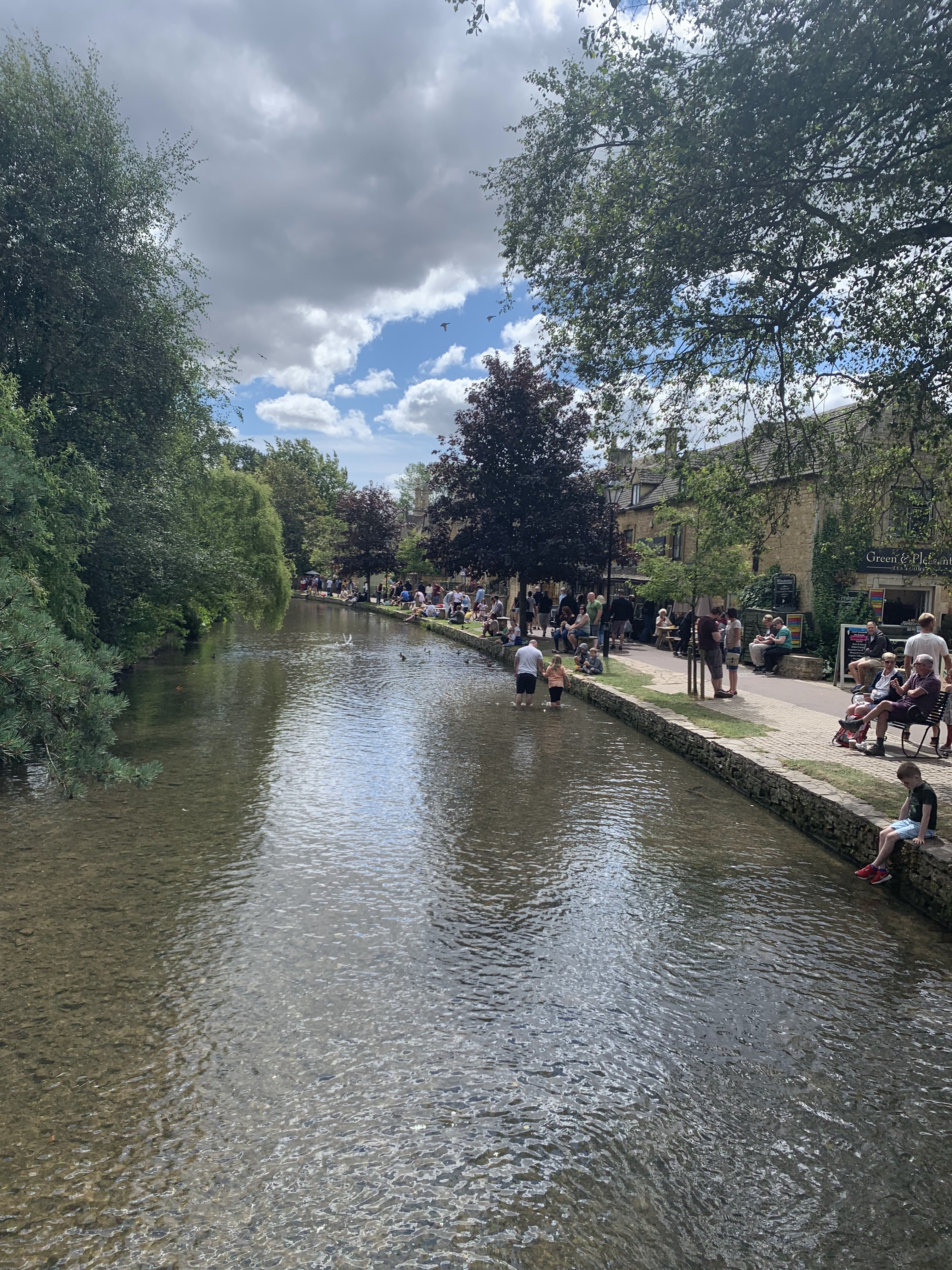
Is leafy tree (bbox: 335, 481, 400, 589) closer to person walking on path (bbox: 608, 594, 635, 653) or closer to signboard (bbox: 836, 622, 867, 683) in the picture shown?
person walking on path (bbox: 608, 594, 635, 653)

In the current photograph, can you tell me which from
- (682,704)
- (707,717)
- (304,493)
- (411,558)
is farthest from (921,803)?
(304,493)

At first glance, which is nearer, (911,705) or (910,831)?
(910,831)

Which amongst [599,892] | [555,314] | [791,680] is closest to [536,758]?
[599,892]

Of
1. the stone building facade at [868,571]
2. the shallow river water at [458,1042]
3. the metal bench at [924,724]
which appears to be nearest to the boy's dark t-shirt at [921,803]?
the shallow river water at [458,1042]

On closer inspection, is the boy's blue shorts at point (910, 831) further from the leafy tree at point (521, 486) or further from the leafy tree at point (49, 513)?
the leafy tree at point (521, 486)

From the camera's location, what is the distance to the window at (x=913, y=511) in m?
9.75

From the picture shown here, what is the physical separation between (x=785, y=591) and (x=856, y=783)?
1557 centimetres

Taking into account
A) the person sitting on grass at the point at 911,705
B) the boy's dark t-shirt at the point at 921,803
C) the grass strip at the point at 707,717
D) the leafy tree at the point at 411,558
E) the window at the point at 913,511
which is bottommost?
the grass strip at the point at 707,717

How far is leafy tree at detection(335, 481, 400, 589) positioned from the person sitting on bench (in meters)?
46.8

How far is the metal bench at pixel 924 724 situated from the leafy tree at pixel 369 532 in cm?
4670

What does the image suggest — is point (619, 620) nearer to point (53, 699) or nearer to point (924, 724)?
point (924, 724)

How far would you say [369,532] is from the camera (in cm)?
5544

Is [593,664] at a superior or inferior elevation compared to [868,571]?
inferior

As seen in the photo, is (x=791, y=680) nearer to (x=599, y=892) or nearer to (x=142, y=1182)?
(x=599, y=892)
